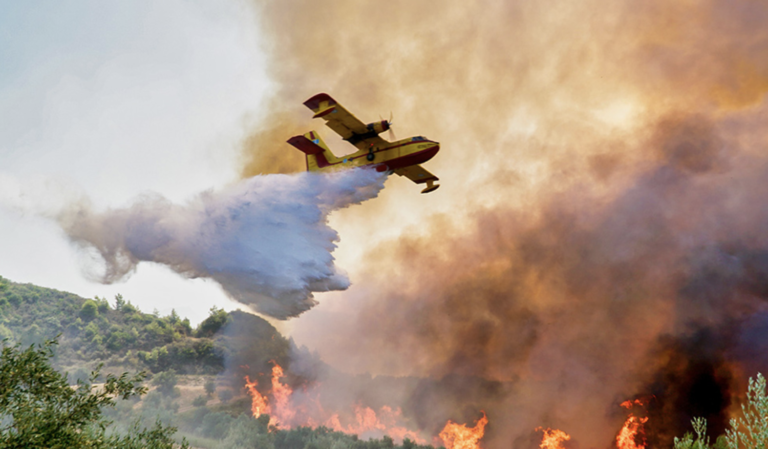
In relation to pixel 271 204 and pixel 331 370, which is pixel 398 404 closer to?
pixel 331 370

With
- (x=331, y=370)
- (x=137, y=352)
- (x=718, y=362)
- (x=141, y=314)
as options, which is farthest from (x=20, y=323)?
(x=718, y=362)

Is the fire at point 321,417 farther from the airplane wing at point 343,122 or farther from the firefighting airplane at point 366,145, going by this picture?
the airplane wing at point 343,122

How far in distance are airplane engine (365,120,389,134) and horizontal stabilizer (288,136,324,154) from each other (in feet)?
17.7

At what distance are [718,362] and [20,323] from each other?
9091 cm

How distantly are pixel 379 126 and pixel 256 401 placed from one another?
30.8 metres

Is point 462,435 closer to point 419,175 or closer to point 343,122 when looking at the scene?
point 419,175

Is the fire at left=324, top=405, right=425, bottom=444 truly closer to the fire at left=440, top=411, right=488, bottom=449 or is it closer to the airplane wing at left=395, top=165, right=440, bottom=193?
the fire at left=440, top=411, right=488, bottom=449

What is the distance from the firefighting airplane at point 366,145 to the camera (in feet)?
80.0

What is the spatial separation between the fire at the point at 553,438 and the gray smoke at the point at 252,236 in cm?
2159

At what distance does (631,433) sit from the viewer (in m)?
30.9

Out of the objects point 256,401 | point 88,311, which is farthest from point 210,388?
point 88,311

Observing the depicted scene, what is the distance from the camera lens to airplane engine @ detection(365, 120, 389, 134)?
25.6 metres

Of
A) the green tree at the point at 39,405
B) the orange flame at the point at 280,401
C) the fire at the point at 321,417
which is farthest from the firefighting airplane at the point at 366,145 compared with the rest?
the orange flame at the point at 280,401

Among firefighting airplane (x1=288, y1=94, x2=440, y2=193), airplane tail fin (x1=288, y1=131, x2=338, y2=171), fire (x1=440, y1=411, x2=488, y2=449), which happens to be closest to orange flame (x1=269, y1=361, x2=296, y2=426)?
fire (x1=440, y1=411, x2=488, y2=449)
